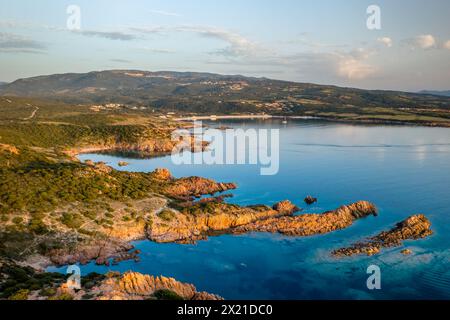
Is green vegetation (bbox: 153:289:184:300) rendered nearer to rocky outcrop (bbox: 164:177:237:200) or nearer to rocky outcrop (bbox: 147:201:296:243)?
rocky outcrop (bbox: 147:201:296:243)

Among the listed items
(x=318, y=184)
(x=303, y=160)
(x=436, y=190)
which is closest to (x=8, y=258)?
(x=318, y=184)

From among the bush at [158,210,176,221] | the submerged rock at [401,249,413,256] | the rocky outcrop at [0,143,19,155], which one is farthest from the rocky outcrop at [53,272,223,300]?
the rocky outcrop at [0,143,19,155]

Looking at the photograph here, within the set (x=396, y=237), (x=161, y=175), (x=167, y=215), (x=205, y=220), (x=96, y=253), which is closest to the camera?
(x=96, y=253)

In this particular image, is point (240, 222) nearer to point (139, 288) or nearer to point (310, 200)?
point (310, 200)

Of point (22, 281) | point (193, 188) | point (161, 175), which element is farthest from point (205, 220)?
point (161, 175)

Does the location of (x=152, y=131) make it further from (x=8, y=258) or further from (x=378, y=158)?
(x=8, y=258)

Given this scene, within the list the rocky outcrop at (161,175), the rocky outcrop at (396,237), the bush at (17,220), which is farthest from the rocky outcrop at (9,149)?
the rocky outcrop at (396,237)
